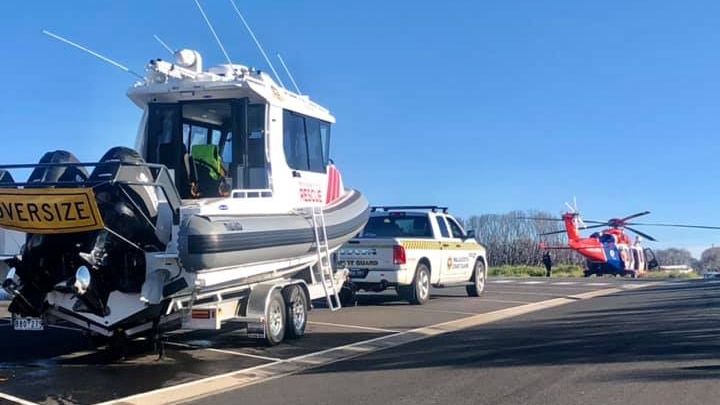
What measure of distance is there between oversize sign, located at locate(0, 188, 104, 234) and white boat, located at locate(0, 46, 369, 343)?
1cm

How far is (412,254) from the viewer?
16.2 metres

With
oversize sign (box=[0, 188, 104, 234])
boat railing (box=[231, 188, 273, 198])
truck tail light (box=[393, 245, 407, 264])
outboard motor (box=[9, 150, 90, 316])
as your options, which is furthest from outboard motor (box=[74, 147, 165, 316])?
truck tail light (box=[393, 245, 407, 264])

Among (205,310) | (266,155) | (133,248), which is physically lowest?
(205,310)

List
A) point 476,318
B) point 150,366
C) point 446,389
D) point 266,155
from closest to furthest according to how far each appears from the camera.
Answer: point 446,389 → point 150,366 → point 266,155 → point 476,318

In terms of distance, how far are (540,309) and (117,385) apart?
10734mm

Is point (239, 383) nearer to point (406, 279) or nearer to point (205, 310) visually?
point (205, 310)

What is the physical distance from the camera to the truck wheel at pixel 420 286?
54.3ft

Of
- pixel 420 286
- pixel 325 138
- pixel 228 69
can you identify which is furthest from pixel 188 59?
pixel 420 286

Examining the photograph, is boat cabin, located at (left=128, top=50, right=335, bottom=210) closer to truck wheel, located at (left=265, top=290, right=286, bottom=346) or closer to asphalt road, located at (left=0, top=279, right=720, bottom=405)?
truck wheel, located at (left=265, top=290, right=286, bottom=346)

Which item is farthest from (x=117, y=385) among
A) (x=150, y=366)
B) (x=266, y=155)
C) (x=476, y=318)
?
(x=476, y=318)

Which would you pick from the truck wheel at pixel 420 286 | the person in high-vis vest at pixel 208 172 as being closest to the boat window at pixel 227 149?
the person in high-vis vest at pixel 208 172

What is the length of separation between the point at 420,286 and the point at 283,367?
26.0 feet

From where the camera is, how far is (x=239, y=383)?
8.20 m

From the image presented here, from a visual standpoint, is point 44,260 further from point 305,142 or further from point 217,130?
point 305,142
